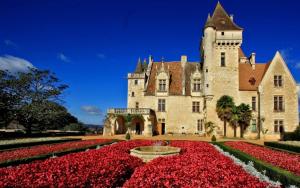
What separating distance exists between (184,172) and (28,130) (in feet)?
100

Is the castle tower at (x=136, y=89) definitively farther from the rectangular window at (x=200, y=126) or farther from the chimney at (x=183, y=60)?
the rectangular window at (x=200, y=126)

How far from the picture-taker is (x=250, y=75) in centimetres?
3728

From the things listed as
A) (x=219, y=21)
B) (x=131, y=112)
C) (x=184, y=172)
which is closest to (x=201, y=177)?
(x=184, y=172)

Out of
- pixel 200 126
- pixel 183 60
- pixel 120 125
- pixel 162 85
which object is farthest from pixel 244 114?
pixel 120 125

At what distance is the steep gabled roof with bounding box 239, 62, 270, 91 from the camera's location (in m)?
36.0

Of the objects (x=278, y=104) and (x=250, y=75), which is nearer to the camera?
(x=278, y=104)

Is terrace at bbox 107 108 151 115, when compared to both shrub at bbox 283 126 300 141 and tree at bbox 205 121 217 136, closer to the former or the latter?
tree at bbox 205 121 217 136

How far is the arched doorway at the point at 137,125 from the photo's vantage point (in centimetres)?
3803

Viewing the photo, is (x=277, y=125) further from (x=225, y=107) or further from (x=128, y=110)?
(x=128, y=110)

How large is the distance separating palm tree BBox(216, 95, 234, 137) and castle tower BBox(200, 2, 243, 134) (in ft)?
2.24

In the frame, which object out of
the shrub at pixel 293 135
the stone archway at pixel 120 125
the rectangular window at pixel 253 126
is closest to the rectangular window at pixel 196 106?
the rectangular window at pixel 253 126

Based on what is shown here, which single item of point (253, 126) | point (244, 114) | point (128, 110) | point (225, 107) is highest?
point (225, 107)

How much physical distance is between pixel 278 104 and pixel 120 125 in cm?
2130

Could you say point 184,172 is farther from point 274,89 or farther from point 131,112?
point 274,89
